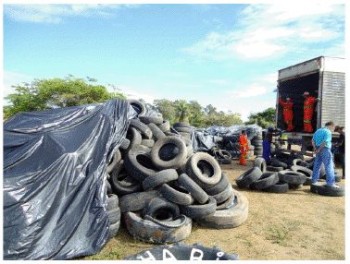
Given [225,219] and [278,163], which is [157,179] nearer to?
[225,219]

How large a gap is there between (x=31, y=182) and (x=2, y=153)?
849mm

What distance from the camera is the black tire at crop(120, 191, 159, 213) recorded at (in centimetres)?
535

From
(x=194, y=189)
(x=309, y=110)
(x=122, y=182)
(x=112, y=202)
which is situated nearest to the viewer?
(x=112, y=202)

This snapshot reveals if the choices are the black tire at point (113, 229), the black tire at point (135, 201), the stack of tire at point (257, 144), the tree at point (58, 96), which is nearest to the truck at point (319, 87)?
the stack of tire at point (257, 144)

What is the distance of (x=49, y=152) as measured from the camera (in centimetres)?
498

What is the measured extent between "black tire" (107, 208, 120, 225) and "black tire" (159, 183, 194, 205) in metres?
0.78

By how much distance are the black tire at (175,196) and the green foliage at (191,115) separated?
38.5 meters

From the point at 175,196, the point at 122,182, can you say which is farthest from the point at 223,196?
the point at 122,182

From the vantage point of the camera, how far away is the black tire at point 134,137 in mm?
6625

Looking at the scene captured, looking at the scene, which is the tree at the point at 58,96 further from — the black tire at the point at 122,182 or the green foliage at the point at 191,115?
the black tire at the point at 122,182

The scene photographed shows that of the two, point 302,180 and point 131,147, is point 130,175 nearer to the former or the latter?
point 131,147

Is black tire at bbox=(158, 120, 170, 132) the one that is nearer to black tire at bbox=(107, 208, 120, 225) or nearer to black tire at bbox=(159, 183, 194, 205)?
black tire at bbox=(159, 183, 194, 205)

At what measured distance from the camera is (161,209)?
5.34m

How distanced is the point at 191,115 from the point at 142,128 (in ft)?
129
